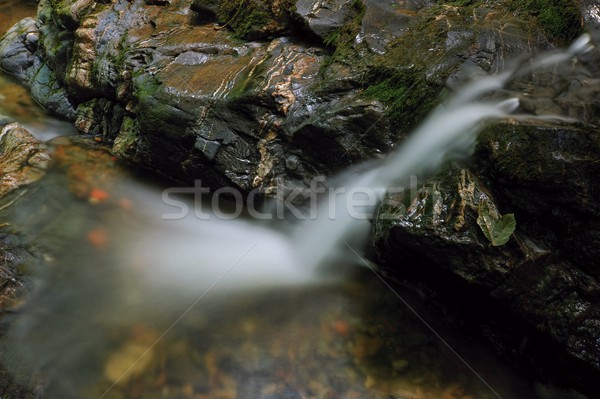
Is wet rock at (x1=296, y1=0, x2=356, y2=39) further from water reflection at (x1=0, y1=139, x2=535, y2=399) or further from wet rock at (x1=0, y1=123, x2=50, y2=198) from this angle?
wet rock at (x1=0, y1=123, x2=50, y2=198)

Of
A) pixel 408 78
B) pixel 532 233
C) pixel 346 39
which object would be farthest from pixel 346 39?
pixel 532 233

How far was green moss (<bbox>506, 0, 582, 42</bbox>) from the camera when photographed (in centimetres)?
374

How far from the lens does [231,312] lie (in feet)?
11.9

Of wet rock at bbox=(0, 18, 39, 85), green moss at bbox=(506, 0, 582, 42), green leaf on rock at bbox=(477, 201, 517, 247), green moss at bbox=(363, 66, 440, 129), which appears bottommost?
green leaf on rock at bbox=(477, 201, 517, 247)

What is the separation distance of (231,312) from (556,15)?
4.23m

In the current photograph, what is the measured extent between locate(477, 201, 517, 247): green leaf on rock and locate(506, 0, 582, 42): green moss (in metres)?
2.05

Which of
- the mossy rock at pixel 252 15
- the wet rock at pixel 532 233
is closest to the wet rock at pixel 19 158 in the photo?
the mossy rock at pixel 252 15

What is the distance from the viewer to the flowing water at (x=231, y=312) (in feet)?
10.2

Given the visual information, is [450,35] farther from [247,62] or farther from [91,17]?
[91,17]

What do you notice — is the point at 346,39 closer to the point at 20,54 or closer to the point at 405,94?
the point at 405,94

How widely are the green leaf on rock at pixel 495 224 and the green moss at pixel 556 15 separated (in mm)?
2048

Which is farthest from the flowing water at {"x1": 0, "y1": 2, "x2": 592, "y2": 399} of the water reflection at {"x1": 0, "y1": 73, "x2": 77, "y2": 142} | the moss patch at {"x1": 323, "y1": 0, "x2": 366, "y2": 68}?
the water reflection at {"x1": 0, "y1": 73, "x2": 77, "y2": 142}

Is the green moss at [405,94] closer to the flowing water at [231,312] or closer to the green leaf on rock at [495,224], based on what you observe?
the flowing water at [231,312]

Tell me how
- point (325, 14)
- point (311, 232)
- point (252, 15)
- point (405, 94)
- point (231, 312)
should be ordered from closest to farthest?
point (231, 312)
point (405, 94)
point (311, 232)
point (325, 14)
point (252, 15)
